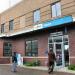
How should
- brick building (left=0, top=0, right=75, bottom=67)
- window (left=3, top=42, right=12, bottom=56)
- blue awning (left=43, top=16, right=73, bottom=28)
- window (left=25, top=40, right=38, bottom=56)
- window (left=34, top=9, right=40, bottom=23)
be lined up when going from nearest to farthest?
blue awning (left=43, top=16, right=73, bottom=28)
brick building (left=0, top=0, right=75, bottom=67)
window (left=25, top=40, right=38, bottom=56)
window (left=34, top=9, right=40, bottom=23)
window (left=3, top=42, right=12, bottom=56)

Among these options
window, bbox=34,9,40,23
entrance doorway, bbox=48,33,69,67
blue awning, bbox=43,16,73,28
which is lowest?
entrance doorway, bbox=48,33,69,67

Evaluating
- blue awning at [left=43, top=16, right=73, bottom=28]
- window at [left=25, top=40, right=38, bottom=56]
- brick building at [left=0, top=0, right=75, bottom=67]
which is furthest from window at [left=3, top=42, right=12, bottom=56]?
blue awning at [left=43, top=16, right=73, bottom=28]

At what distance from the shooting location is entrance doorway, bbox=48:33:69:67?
27391 mm

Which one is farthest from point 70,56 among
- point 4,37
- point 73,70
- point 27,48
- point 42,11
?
point 4,37

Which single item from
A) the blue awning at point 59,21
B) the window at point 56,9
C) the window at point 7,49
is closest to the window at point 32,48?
the window at point 7,49

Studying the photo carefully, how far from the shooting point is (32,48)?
3406 centimetres

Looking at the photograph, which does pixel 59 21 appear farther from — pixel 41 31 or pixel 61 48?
pixel 41 31

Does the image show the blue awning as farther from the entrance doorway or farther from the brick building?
the entrance doorway

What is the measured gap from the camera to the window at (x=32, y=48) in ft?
109

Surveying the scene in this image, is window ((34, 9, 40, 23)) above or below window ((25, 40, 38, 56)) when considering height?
above

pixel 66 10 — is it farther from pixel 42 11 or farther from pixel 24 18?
pixel 24 18

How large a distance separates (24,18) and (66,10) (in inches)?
409

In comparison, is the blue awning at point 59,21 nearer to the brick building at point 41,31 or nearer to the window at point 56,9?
the brick building at point 41,31

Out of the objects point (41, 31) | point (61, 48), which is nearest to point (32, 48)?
A: point (41, 31)
